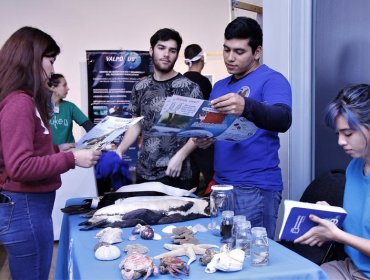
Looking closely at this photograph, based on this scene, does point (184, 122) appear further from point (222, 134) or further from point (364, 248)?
point (364, 248)

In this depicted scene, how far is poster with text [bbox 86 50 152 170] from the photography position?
4.81 m

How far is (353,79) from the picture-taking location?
2.16 m

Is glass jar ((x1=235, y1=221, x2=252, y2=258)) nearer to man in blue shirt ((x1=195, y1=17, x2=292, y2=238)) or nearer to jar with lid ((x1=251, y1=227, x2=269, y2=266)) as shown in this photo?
jar with lid ((x1=251, y1=227, x2=269, y2=266))

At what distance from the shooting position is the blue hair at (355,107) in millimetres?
1368

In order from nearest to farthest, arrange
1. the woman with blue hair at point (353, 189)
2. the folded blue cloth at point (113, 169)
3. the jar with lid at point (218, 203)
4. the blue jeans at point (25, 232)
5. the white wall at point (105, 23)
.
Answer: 1. the woman with blue hair at point (353, 189)
2. the blue jeans at point (25, 232)
3. the jar with lid at point (218, 203)
4. the folded blue cloth at point (113, 169)
5. the white wall at point (105, 23)

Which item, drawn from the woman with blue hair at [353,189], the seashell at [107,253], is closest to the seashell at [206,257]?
the seashell at [107,253]

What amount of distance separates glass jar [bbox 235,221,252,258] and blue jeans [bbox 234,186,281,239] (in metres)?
0.45

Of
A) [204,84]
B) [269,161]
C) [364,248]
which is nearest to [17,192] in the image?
[269,161]

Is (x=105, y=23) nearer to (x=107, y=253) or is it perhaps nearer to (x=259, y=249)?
(x=107, y=253)

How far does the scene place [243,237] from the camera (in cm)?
126

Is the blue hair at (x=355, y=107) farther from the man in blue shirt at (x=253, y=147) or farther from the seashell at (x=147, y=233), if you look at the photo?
the seashell at (x=147, y=233)

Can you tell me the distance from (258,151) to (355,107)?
48 cm

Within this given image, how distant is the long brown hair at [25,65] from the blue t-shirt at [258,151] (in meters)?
0.79

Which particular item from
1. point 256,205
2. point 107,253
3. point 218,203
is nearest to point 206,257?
point 107,253
